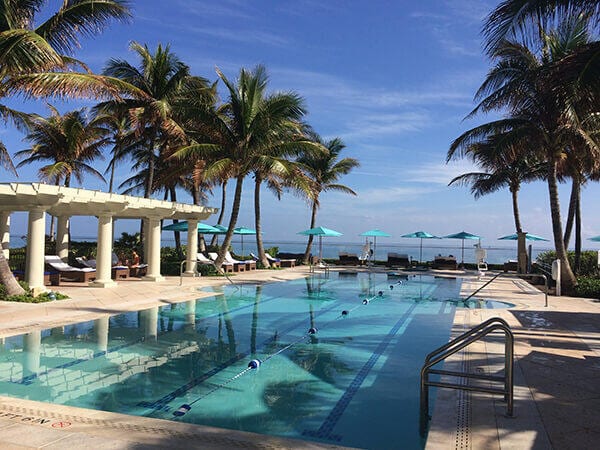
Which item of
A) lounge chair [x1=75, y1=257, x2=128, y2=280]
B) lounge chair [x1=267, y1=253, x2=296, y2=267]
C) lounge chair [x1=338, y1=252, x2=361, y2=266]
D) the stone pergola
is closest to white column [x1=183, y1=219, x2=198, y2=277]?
the stone pergola

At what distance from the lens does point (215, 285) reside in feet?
54.1

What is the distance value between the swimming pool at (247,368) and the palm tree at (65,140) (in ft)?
45.4

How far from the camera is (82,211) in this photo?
16297mm

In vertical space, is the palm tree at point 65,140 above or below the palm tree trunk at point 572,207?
above

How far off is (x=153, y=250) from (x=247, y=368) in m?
11.2

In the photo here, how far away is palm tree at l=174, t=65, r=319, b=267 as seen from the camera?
717 inches

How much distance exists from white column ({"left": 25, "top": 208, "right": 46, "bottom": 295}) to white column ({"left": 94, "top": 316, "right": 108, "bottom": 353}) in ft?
10.4

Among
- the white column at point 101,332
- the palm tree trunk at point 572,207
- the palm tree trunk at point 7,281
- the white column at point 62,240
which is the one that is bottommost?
the white column at point 101,332

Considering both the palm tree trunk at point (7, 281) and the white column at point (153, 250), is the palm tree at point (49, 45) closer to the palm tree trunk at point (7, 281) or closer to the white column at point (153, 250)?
the palm tree trunk at point (7, 281)

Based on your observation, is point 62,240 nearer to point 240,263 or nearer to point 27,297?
point 27,297

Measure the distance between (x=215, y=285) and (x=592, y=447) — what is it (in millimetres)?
13791

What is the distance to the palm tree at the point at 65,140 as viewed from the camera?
2222 centimetres

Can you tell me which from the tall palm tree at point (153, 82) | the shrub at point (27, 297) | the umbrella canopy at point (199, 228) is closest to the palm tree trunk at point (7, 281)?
the shrub at point (27, 297)

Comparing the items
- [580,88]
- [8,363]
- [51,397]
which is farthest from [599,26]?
[8,363]
